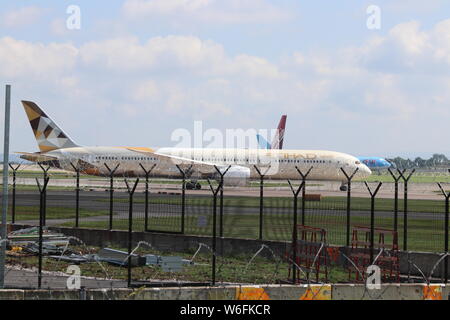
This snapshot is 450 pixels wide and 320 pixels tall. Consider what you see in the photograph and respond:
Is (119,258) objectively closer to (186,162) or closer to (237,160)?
(186,162)

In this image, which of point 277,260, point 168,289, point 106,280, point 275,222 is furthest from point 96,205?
point 168,289

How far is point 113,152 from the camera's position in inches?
2965

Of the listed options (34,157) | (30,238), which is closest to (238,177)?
(34,157)

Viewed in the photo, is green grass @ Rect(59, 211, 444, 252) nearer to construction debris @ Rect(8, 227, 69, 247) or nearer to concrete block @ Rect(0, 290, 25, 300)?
construction debris @ Rect(8, 227, 69, 247)

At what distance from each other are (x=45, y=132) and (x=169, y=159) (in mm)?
13990

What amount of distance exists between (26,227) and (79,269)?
7.81 metres

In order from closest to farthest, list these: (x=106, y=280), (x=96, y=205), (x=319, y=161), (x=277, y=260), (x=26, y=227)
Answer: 1. (x=106, y=280)
2. (x=277, y=260)
3. (x=26, y=227)
4. (x=96, y=205)
5. (x=319, y=161)

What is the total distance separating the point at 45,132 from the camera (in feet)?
250

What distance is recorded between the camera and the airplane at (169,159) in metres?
72.7

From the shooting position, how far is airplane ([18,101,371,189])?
72688mm

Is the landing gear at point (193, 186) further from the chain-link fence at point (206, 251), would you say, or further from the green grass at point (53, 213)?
the chain-link fence at point (206, 251)

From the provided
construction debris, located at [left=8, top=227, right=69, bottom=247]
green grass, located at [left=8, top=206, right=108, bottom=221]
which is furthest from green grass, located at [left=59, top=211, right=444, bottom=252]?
construction debris, located at [left=8, top=227, right=69, bottom=247]
